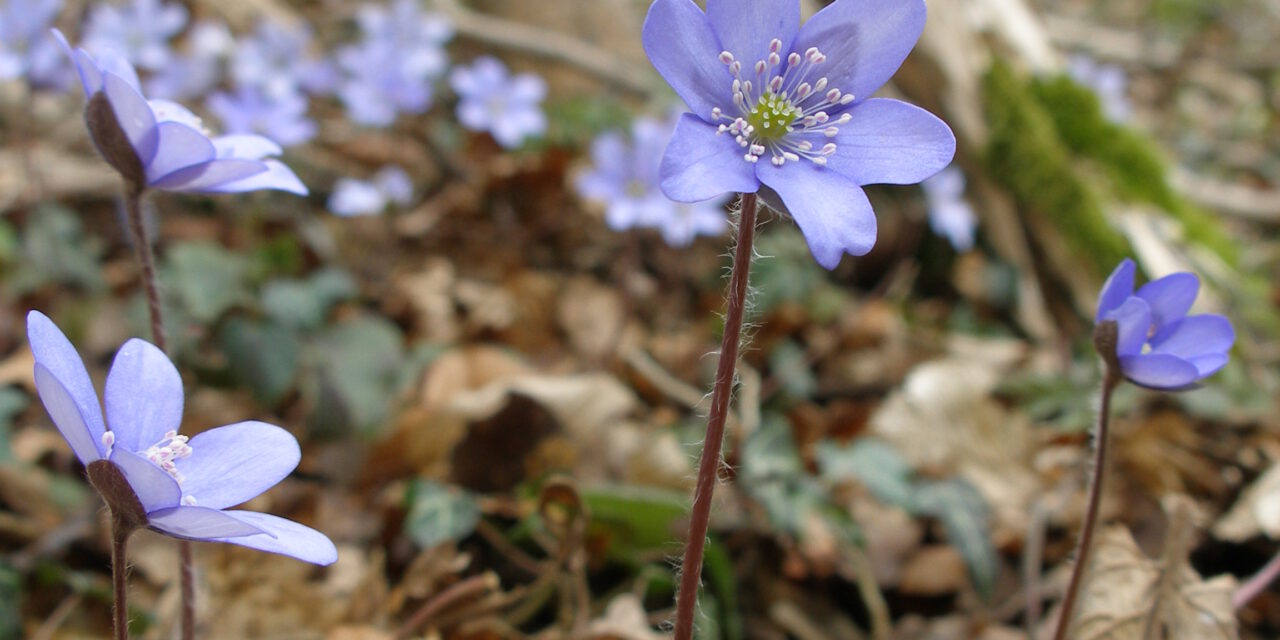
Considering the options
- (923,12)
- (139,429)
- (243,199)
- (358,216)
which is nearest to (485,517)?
(139,429)

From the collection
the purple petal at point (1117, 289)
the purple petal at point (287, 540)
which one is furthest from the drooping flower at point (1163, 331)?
the purple petal at point (287, 540)

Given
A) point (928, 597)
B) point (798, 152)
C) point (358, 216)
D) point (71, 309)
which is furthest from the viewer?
point (358, 216)

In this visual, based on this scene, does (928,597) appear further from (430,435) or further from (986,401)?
(430,435)

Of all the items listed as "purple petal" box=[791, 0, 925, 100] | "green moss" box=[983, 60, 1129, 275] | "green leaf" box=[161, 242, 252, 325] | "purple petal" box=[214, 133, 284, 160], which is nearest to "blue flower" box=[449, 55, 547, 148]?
"green leaf" box=[161, 242, 252, 325]

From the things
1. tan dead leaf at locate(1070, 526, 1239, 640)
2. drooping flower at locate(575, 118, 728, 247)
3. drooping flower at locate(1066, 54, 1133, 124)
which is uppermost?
drooping flower at locate(1066, 54, 1133, 124)

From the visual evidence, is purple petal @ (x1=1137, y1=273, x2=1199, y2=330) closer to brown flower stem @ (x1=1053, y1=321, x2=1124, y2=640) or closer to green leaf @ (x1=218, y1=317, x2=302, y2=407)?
brown flower stem @ (x1=1053, y1=321, x2=1124, y2=640)

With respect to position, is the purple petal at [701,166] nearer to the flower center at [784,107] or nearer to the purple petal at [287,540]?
the flower center at [784,107]
